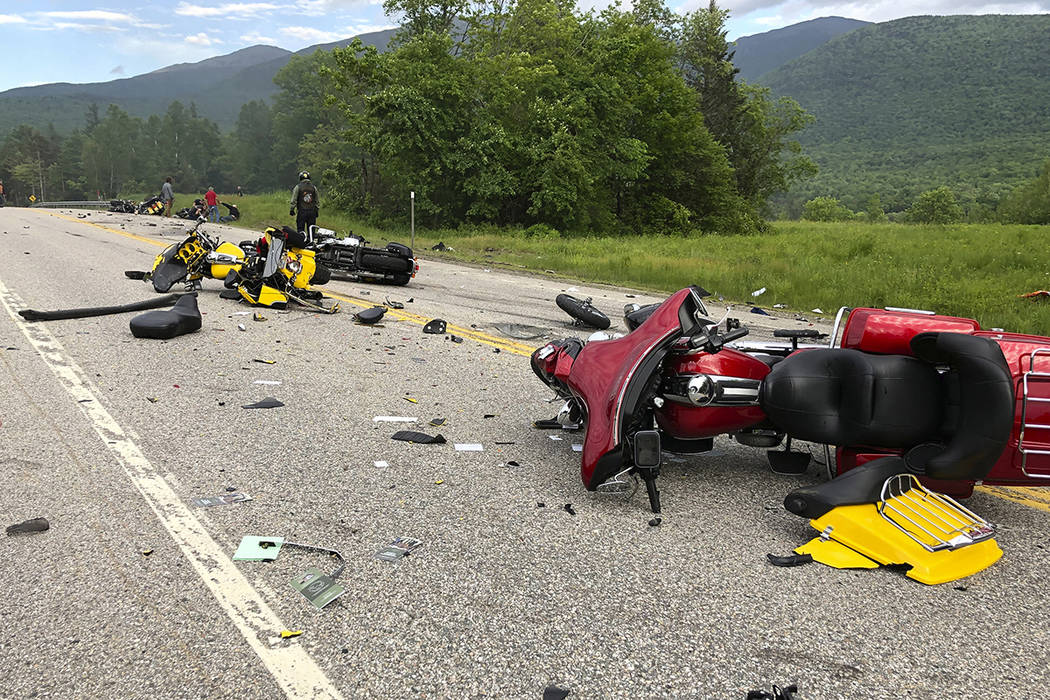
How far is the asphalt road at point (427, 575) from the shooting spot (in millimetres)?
2596

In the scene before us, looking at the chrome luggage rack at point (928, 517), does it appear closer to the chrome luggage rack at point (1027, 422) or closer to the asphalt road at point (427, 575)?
the asphalt road at point (427, 575)

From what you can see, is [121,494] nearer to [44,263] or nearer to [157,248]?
[44,263]

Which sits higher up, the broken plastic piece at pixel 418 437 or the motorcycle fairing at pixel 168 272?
the motorcycle fairing at pixel 168 272

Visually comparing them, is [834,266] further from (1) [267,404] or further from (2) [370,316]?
(1) [267,404]

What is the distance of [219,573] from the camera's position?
3201 mm

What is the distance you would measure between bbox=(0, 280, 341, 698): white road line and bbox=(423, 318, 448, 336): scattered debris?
3999 mm

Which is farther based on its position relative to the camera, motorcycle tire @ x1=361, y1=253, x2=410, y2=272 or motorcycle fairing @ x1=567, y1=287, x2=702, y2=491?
motorcycle tire @ x1=361, y1=253, x2=410, y2=272

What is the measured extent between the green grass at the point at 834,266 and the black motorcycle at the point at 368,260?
3272mm

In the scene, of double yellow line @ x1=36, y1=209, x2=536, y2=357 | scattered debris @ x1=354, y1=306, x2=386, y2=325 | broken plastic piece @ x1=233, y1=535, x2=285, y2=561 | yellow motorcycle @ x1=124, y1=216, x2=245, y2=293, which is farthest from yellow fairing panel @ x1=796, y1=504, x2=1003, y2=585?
yellow motorcycle @ x1=124, y1=216, x2=245, y2=293

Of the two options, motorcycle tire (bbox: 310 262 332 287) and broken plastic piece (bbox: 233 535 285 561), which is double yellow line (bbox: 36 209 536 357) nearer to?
motorcycle tire (bbox: 310 262 332 287)

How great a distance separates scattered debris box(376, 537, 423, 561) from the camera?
342 cm

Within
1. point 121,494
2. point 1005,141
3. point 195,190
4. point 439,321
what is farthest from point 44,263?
point 1005,141

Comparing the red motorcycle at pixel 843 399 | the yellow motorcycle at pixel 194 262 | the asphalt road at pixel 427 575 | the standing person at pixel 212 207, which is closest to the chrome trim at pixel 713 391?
the red motorcycle at pixel 843 399

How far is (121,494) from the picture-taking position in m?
4.01
